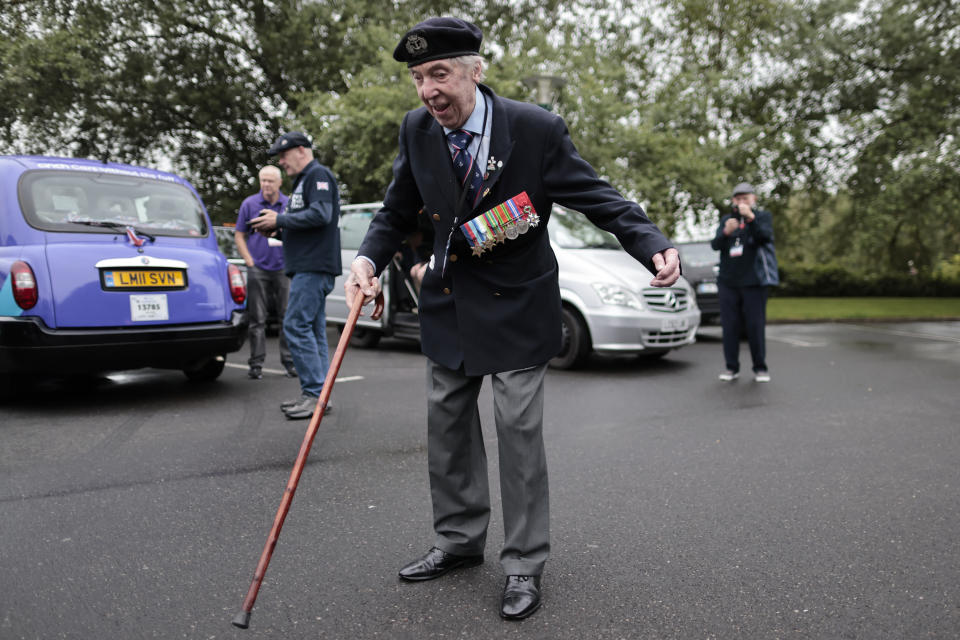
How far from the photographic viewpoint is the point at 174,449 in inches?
176

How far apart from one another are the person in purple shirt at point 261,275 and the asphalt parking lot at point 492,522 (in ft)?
3.65

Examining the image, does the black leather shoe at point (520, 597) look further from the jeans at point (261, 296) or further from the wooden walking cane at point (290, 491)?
the jeans at point (261, 296)

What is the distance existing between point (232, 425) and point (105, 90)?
50.2ft

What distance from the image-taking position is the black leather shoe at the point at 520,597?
2381 mm

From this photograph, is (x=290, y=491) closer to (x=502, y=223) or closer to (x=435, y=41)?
(x=502, y=223)

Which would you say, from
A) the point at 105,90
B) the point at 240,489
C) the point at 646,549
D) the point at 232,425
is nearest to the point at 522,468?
the point at 646,549

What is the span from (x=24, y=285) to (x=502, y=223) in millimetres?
3956

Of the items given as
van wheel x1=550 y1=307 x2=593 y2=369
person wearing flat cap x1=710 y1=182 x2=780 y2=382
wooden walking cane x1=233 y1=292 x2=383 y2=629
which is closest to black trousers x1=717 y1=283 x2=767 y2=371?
person wearing flat cap x1=710 y1=182 x2=780 y2=382

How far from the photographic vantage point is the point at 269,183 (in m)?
6.98

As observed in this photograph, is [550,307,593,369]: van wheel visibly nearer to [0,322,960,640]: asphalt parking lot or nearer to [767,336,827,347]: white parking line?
[0,322,960,640]: asphalt parking lot

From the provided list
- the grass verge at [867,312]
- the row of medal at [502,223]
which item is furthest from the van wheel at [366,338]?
the grass verge at [867,312]

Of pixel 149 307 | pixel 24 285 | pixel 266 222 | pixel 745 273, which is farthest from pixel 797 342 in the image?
pixel 24 285

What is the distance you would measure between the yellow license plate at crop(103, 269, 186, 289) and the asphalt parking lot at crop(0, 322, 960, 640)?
897 millimetres

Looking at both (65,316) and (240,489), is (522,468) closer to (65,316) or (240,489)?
(240,489)
